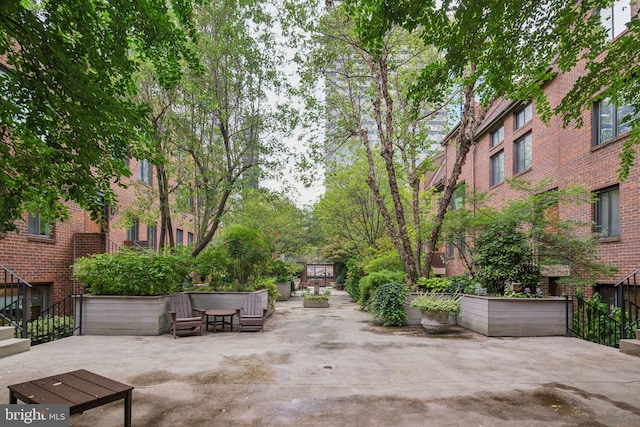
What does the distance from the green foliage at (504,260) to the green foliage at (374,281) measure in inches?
115

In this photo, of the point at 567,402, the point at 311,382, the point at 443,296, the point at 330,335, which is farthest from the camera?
the point at 443,296

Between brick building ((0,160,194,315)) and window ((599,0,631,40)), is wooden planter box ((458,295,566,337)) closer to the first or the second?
window ((599,0,631,40))

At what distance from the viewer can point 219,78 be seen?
40.2 ft

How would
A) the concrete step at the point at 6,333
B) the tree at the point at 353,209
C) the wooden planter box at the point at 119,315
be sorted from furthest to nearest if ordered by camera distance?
1. the tree at the point at 353,209
2. the wooden planter box at the point at 119,315
3. the concrete step at the point at 6,333

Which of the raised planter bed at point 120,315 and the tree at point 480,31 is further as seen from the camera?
the raised planter bed at point 120,315

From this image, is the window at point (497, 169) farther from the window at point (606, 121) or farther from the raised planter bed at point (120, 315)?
the raised planter bed at point (120, 315)

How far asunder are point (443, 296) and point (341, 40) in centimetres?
872

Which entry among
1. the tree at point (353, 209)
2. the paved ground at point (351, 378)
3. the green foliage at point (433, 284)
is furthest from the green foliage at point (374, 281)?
the tree at point (353, 209)

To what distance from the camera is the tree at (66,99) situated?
4.28m

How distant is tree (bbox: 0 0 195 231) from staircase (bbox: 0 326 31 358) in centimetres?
359

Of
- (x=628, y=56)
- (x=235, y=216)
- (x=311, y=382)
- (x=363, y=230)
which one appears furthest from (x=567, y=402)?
(x=363, y=230)

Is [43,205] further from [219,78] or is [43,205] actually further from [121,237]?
[121,237]

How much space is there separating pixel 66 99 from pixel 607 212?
13.4m

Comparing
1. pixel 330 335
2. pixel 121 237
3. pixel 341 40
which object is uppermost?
pixel 341 40
